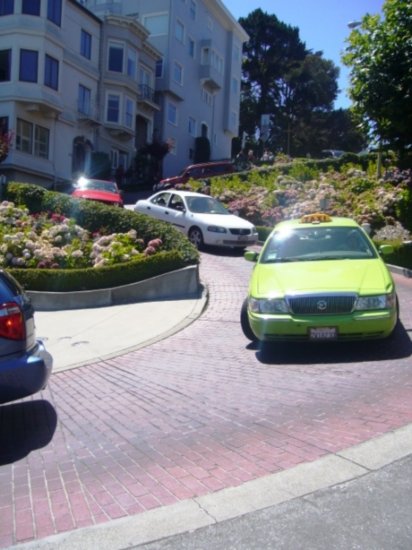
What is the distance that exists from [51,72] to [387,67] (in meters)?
22.4

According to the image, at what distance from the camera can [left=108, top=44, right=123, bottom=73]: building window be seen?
37.4 m

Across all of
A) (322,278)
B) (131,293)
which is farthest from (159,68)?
(322,278)

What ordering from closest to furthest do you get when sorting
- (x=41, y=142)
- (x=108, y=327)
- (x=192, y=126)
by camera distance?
1. (x=108, y=327)
2. (x=41, y=142)
3. (x=192, y=126)

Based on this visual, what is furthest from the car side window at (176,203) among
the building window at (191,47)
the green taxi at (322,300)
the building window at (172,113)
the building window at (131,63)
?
the building window at (191,47)

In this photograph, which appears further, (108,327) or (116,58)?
(116,58)

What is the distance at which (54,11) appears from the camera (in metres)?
31.4

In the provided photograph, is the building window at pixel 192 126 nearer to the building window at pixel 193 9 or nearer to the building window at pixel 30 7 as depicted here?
the building window at pixel 193 9

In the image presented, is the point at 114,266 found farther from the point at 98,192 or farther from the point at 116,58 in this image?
the point at 116,58

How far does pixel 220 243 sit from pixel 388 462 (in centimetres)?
1273

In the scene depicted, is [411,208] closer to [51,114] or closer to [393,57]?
[393,57]

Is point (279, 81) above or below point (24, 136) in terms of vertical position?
above

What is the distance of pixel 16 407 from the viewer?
6.11 meters

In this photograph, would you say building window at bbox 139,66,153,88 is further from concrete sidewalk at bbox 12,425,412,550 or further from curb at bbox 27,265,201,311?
concrete sidewalk at bbox 12,425,412,550

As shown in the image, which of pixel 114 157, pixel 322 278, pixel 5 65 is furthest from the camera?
pixel 114 157
